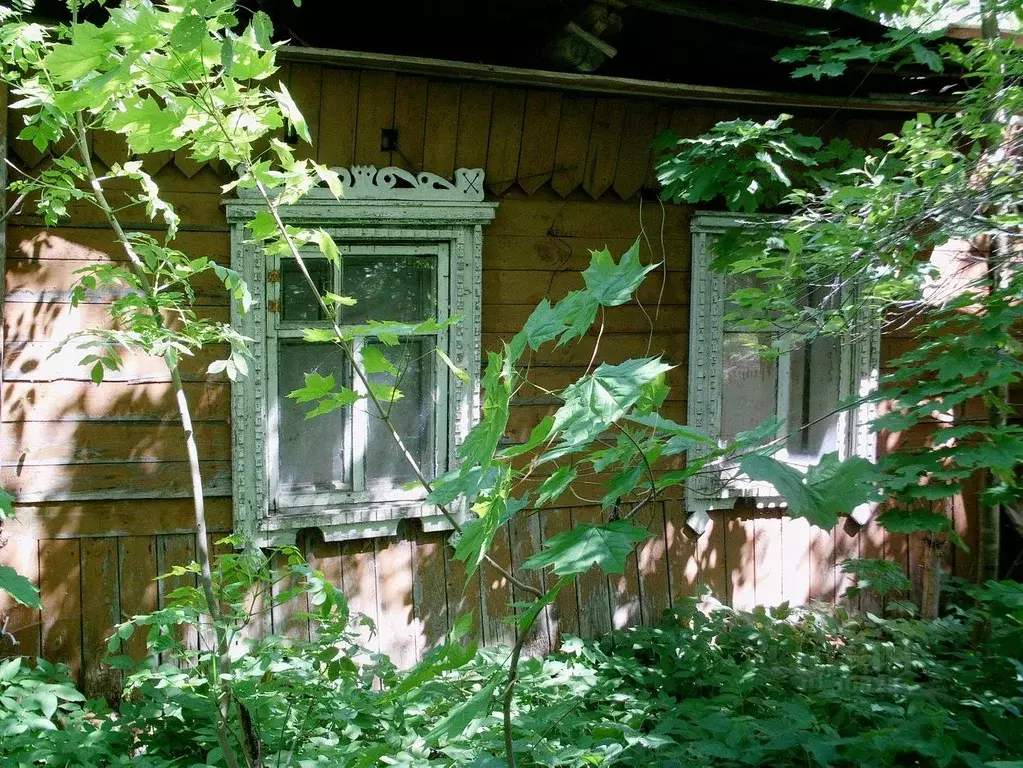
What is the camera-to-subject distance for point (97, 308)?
366cm

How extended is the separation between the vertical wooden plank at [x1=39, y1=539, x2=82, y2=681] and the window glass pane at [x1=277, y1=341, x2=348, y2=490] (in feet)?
3.15

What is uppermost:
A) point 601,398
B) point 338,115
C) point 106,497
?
point 338,115

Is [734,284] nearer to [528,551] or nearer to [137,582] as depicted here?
[528,551]

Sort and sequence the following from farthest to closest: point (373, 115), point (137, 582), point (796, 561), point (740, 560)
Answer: point (796, 561) → point (740, 560) → point (373, 115) → point (137, 582)

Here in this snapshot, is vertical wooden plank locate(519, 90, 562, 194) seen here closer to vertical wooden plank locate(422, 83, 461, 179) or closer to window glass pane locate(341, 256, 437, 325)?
vertical wooden plank locate(422, 83, 461, 179)

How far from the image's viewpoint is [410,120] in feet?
13.4

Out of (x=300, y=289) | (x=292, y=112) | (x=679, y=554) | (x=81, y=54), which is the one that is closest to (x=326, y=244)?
(x=292, y=112)

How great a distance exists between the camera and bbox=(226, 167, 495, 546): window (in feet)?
12.8

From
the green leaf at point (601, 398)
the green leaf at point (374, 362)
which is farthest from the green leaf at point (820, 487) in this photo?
the green leaf at point (374, 362)

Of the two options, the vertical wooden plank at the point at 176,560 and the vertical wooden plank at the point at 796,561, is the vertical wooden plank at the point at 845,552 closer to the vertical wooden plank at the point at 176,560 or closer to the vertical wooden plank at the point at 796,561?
the vertical wooden plank at the point at 796,561

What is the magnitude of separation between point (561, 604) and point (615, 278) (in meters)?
3.39

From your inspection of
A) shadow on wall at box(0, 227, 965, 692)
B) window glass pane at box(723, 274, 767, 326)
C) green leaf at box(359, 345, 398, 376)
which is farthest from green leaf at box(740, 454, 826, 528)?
window glass pane at box(723, 274, 767, 326)

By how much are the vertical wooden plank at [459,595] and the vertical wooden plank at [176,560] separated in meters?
1.21

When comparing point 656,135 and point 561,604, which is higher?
point 656,135
